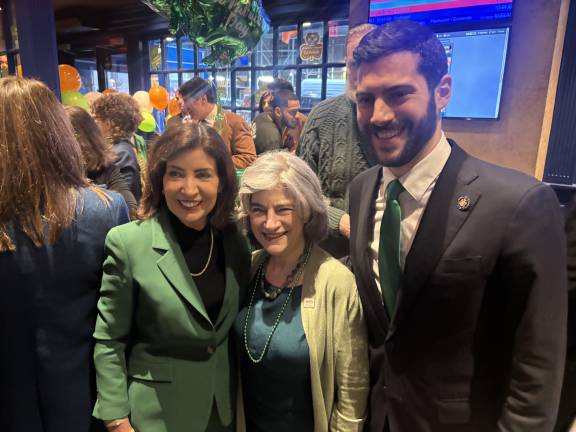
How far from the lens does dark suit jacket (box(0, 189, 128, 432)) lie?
3.91 feet

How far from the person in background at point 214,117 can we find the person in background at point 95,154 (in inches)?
24.0

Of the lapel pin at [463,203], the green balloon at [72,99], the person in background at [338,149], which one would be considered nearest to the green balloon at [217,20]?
the person in background at [338,149]

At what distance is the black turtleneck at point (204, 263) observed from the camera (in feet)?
4.50

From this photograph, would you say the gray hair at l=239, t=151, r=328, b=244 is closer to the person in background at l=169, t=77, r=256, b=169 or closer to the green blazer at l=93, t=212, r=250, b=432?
the green blazer at l=93, t=212, r=250, b=432

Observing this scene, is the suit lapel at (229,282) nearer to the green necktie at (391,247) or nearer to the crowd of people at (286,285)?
the crowd of people at (286,285)

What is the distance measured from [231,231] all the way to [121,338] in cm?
50

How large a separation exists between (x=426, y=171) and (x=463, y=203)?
12 cm

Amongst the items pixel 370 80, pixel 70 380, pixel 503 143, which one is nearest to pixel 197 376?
pixel 70 380

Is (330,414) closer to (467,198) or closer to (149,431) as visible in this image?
(149,431)

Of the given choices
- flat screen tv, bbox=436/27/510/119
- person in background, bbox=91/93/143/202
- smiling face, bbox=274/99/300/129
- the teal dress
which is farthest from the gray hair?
smiling face, bbox=274/99/300/129

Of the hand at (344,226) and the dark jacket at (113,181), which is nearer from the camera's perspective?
the hand at (344,226)

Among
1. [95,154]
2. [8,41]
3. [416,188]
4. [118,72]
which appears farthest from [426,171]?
[118,72]

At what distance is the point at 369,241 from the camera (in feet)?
4.01

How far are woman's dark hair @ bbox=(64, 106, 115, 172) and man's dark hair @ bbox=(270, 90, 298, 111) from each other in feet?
4.93
